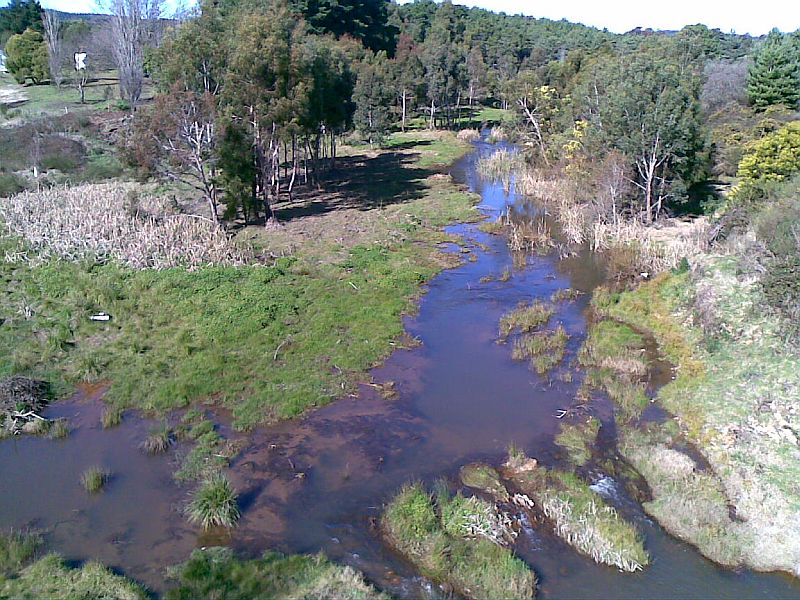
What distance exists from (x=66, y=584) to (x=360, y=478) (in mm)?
5608

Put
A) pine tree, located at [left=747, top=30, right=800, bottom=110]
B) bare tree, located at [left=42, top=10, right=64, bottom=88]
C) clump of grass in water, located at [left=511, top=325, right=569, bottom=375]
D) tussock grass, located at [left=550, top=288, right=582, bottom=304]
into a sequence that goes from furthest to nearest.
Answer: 1. bare tree, located at [left=42, top=10, right=64, bottom=88]
2. pine tree, located at [left=747, top=30, right=800, bottom=110]
3. tussock grass, located at [left=550, top=288, right=582, bottom=304]
4. clump of grass in water, located at [left=511, top=325, right=569, bottom=375]

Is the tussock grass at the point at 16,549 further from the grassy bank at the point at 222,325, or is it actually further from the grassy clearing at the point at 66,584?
the grassy bank at the point at 222,325

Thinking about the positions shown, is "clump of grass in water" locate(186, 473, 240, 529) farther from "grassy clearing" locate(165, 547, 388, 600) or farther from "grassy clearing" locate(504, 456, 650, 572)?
"grassy clearing" locate(504, 456, 650, 572)

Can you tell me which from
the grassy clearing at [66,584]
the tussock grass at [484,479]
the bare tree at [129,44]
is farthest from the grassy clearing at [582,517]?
the bare tree at [129,44]

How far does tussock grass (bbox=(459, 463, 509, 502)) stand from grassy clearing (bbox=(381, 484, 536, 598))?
0.66m

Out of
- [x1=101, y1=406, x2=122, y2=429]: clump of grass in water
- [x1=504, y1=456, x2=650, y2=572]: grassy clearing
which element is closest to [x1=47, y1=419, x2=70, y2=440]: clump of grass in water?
[x1=101, y1=406, x2=122, y2=429]: clump of grass in water

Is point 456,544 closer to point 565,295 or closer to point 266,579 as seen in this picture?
point 266,579

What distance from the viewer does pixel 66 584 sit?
10.8 metres

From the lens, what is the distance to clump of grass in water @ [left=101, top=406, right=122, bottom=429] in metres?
15.6

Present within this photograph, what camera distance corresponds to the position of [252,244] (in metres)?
27.0

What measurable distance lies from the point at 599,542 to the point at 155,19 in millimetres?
64250

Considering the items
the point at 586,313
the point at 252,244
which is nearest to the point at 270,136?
the point at 252,244

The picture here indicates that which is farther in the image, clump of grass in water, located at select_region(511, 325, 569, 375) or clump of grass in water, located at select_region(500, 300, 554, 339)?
clump of grass in water, located at select_region(500, 300, 554, 339)

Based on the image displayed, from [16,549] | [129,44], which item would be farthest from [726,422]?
[129,44]
